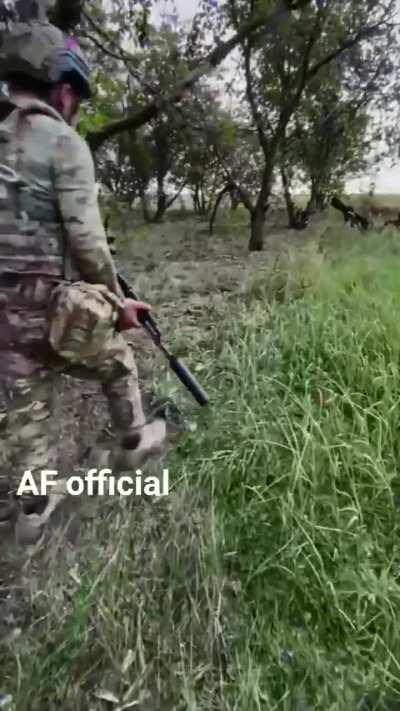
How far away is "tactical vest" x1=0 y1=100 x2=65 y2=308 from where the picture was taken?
4.54 ft

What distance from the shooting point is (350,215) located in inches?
109

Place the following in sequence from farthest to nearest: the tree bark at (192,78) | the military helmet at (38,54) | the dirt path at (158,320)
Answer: the tree bark at (192,78) < the dirt path at (158,320) < the military helmet at (38,54)

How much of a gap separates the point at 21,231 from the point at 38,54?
1.15 feet

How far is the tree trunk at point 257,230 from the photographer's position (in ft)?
7.92

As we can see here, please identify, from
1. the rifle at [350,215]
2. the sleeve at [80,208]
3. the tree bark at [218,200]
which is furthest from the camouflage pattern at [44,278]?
the rifle at [350,215]

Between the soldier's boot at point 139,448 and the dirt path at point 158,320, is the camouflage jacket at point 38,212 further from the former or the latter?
the soldier's boot at point 139,448

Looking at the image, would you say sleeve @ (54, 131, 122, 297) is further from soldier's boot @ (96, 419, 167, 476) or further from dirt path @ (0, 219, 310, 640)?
soldier's boot @ (96, 419, 167, 476)

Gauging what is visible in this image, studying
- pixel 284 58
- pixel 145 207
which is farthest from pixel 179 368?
pixel 284 58

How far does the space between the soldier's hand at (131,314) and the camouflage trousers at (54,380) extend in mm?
28

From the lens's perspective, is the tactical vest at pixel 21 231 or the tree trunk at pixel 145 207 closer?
the tactical vest at pixel 21 231

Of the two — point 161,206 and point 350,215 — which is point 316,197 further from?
point 161,206

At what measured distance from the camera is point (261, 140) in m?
2.29

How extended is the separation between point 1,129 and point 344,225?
170 cm

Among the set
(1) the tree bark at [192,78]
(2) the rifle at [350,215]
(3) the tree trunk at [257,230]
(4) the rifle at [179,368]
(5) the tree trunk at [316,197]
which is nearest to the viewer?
(4) the rifle at [179,368]
